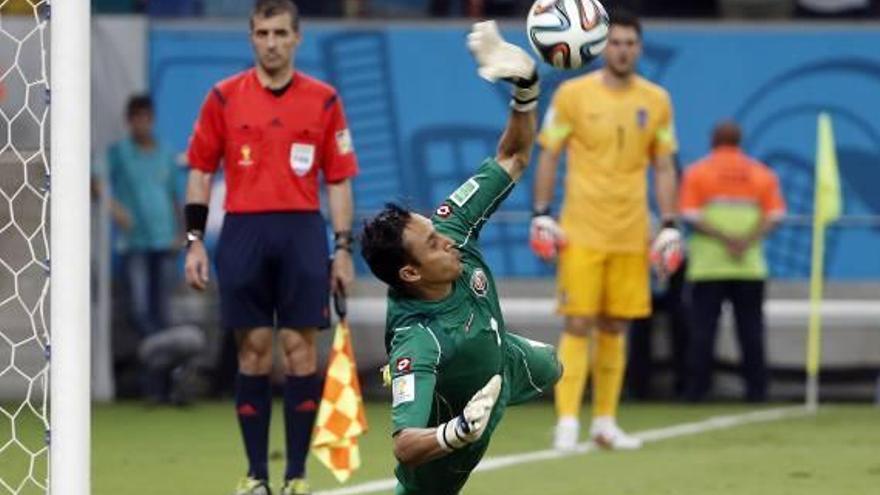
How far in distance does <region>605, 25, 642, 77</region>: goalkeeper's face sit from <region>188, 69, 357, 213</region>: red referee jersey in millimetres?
2395

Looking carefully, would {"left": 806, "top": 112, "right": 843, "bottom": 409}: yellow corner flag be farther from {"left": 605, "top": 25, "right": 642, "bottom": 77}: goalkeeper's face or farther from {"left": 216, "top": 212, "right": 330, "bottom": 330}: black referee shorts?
{"left": 216, "top": 212, "right": 330, "bottom": 330}: black referee shorts

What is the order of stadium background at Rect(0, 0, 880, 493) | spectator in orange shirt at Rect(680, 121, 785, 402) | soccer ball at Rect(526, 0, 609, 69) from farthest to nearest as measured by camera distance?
stadium background at Rect(0, 0, 880, 493) < spectator in orange shirt at Rect(680, 121, 785, 402) < soccer ball at Rect(526, 0, 609, 69)

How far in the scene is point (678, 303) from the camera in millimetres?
16375

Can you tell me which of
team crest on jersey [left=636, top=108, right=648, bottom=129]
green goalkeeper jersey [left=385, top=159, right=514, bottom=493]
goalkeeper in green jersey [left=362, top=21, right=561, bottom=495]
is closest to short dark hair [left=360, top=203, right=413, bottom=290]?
goalkeeper in green jersey [left=362, top=21, right=561, bottom=495]

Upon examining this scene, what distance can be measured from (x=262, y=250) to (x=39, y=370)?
4.18 feet

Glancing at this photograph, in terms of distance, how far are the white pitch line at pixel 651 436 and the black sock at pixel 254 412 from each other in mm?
424

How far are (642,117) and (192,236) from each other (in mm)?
3122

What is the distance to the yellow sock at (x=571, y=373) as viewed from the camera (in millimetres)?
12281

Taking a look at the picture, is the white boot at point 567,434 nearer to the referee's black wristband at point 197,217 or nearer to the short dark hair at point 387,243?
the referee's black wristband at point 197,217

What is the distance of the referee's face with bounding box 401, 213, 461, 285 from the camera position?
7.30m

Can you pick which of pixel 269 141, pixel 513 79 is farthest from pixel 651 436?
pixel 513 79

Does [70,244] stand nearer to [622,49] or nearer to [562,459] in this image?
[562,459]

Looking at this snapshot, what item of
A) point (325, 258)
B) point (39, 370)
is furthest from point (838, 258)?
point (39, 370)

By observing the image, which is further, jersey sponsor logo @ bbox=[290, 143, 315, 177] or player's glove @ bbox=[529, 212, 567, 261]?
player's glove @ bbox=[529, 212, 567, 261]
